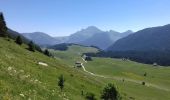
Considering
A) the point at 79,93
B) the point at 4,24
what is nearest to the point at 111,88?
the point at 79,93

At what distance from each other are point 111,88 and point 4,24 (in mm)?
52876

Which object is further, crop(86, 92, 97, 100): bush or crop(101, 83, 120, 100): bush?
crop(86, 92, 97, 100): bush

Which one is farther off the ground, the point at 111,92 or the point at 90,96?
the point at 111,92

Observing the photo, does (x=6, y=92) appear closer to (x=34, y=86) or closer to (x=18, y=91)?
(x=18, y=91)

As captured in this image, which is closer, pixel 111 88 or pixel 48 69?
pixel 111 88

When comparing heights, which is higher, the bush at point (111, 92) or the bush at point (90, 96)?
the bush at point (111, 92)

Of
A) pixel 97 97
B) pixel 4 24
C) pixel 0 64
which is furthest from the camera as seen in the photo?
pixel 4 24

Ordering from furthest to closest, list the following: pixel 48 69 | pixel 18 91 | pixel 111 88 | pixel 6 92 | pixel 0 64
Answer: pixel 48 69
pixel 111 88
pixel 0 64
pixel 18 91
pixel 6 92

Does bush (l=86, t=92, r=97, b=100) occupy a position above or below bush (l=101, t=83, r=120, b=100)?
below

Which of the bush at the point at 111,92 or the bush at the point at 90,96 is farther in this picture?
the bush at the point at 90,96

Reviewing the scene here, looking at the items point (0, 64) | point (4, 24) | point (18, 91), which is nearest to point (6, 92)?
point (18, 91)

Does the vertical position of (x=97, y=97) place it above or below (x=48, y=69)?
below

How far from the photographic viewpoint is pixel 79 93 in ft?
191

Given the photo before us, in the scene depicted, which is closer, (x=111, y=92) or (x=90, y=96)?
(x=111, y=92)
